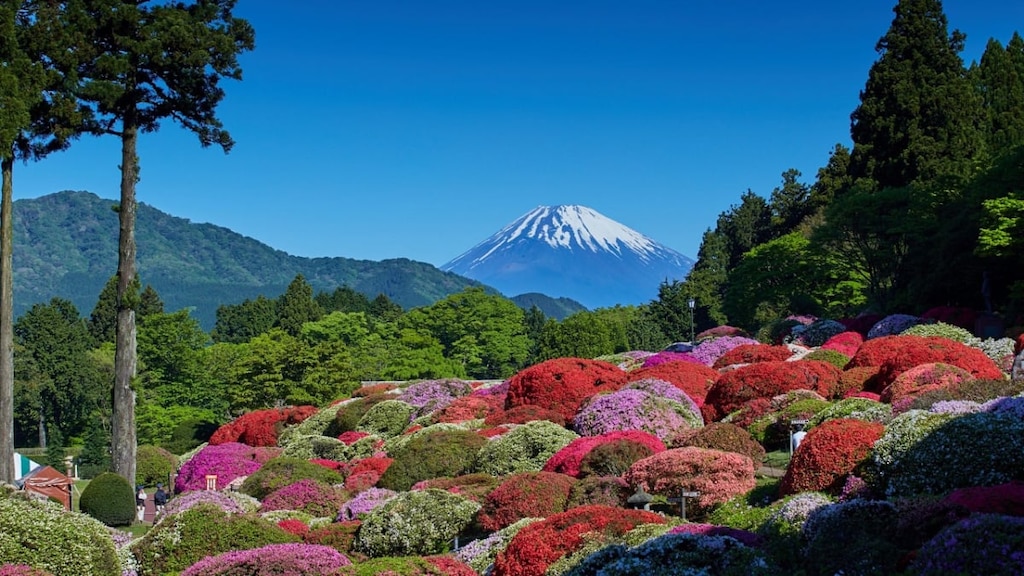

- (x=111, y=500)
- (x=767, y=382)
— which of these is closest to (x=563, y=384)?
(x=767, y=382)

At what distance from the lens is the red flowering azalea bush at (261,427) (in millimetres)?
32719

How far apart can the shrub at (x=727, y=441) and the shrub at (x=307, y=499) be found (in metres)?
6.01

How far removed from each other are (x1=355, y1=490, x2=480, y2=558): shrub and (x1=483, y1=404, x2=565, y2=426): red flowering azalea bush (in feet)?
24.7

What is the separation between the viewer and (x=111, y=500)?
19.9 m

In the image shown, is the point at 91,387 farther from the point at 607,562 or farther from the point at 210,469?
the point at 607,562

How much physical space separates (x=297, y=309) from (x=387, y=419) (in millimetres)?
62455

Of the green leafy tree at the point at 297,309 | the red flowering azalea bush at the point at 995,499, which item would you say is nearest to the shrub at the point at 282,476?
the red flowering azalea bush at the point at 995,499

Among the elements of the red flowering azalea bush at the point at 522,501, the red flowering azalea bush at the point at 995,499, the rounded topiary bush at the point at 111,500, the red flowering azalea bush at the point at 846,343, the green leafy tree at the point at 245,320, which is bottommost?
the rounded topiary bush at the point at 111,500

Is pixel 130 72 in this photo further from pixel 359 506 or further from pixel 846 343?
pixel 846 343

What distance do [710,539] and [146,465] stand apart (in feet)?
95.2

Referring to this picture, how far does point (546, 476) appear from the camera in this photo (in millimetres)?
15109

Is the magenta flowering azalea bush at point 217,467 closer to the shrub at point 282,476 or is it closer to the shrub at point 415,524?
the shrub at point 282,476

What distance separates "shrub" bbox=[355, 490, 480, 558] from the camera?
1414 centimetres

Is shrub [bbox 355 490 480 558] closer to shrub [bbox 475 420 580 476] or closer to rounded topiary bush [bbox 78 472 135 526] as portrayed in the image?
shrub [bbox 475 420 580 476]
